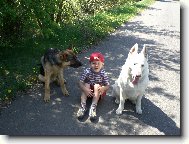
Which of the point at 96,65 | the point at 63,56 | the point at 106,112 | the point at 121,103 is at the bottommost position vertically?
the point at 106,112

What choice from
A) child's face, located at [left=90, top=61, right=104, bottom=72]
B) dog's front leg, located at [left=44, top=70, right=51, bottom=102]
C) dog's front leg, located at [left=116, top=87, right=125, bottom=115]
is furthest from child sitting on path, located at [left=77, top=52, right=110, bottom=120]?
dog's front leg, located at [left=44, top=70, right=51, bottom=102]

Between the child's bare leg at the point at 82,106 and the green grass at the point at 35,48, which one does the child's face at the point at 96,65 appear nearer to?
the child's bare leg at the point at 82,106

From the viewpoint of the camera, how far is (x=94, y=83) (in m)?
6.87

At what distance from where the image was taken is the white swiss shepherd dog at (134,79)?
19.4 feet

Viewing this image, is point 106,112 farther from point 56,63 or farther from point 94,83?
point 56,63

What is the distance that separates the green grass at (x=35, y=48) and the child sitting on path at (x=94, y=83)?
1.50 meters

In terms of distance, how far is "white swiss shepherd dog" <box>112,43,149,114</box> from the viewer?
19.4 ft

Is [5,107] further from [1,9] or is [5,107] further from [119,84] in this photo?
[1,9]

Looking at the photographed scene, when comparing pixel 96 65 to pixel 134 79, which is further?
pixel 96 65

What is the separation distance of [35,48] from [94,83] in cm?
362

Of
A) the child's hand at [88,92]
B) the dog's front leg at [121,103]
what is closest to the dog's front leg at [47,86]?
the child's hand at [88,92]

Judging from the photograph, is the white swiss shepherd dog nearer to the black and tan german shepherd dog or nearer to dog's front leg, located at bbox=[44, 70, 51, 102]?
the black and tan german shepherd dog

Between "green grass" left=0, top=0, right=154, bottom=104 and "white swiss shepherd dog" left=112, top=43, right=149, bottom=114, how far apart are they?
2.32m

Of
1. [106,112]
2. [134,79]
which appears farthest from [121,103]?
[134,79]
